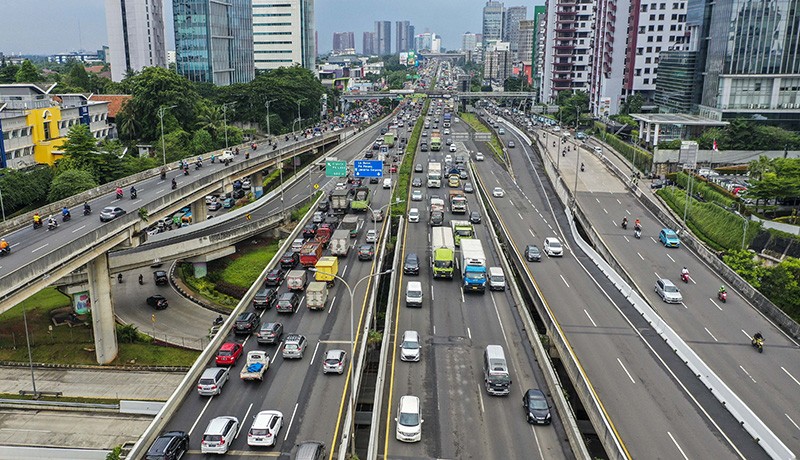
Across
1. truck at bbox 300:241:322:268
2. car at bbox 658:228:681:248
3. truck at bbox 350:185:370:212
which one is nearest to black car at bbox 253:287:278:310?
truck at bbox 300:241:322:268

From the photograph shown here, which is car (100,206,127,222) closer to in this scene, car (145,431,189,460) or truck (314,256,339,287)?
truck (314,256,339,287)

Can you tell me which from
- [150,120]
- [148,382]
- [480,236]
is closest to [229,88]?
[150,120]

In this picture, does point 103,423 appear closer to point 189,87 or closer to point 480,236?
point 480,236

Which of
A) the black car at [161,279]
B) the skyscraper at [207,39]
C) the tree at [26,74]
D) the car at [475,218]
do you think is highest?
the skyscraper at [207,39]

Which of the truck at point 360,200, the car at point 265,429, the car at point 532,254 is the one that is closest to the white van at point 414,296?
the car at point 532,254

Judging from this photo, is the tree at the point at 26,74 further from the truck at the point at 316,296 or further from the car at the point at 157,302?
the truck at the point at 316,296

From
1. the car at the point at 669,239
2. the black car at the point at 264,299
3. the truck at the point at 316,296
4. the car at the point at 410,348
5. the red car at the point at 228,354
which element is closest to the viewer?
the red car at the point at 228,354
